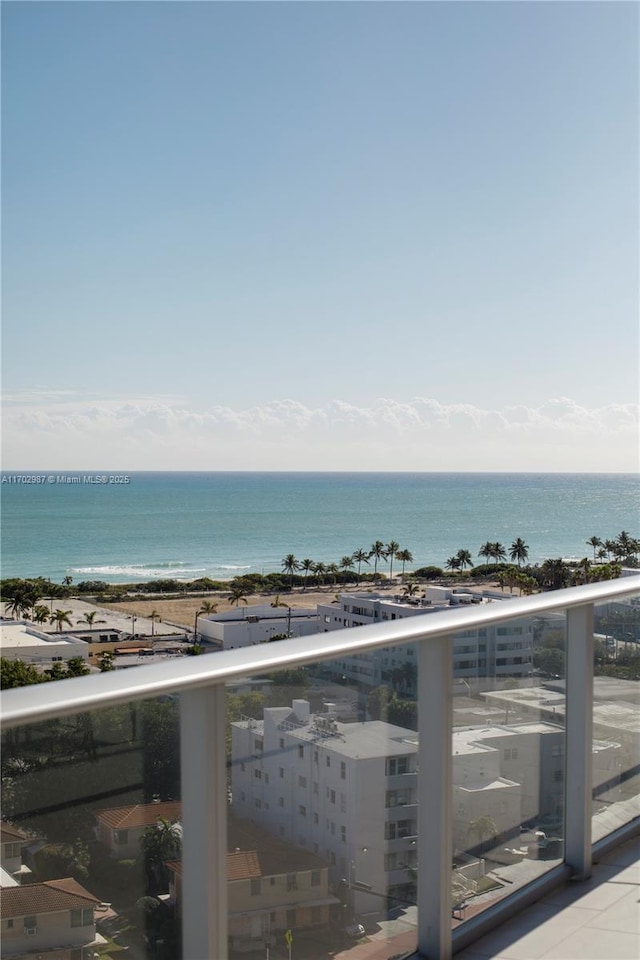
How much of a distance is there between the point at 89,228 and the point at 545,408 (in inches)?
1251

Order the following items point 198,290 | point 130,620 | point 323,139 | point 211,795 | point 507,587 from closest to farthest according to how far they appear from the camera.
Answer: point 211,795, point 323,139, point 130,620, point 507,587, point 198,290

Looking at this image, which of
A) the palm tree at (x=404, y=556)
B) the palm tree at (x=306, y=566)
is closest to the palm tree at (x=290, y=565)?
the palm tree at (x=306, y=566)

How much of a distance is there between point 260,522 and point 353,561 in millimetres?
13951

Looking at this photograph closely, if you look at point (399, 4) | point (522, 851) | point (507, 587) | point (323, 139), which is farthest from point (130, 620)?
point (522, 851)

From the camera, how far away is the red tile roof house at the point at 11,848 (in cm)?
108

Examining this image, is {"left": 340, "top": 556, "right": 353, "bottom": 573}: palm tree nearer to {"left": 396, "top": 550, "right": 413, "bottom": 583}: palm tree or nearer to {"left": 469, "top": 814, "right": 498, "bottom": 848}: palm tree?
{"left": 396, "top": 550, "right": 413, "bottom": 583}: palm tree

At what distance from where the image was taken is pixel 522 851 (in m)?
2.11

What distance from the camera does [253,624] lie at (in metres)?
29.4

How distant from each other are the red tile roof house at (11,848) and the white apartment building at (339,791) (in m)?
0.36

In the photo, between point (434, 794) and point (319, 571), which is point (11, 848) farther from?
point (319, 571)

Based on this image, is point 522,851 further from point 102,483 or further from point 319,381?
point 102,483

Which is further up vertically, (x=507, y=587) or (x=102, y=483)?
(x=102, y=483)

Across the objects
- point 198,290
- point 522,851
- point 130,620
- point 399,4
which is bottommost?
point 130,620

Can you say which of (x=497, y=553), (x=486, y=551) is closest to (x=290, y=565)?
(x=486, y=551)
